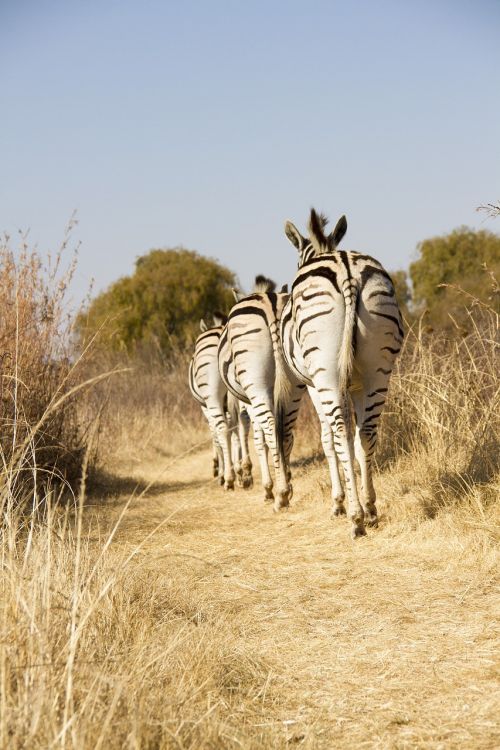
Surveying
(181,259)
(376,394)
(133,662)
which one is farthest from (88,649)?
(181,259)

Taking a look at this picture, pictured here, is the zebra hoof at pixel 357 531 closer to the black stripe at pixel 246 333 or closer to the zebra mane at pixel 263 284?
the black stripe at pixel 246 333

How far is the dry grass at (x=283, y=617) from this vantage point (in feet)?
8.99

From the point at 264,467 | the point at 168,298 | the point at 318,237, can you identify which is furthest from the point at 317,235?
the point at 168,298

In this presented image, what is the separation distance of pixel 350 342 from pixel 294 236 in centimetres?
234

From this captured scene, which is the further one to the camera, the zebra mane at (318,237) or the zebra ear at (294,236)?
the zebra ear at (294,236)

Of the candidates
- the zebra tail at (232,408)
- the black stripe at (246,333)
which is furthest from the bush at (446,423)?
the zebra tail at (232,408)

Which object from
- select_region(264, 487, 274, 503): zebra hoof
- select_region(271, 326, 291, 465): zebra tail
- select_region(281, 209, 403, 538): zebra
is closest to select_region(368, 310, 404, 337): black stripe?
select_region(281, 209, 403, 538): zebra

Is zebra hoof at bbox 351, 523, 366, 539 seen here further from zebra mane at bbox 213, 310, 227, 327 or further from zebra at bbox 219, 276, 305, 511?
zebra mane at bbox 213, 310, 227, 327

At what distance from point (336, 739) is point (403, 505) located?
359 centimetres

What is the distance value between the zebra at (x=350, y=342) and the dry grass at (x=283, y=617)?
644 mm

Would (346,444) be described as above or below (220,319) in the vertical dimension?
below

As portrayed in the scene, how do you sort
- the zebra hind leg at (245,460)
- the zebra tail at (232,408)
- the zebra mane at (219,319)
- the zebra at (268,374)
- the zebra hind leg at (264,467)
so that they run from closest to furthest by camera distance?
the zebra at (268,374) < the zebra hind leg at (264,467) < the zebra hind leg at (245,460) < the zebra tail at (232,408) < the zebra mane at (219,319)

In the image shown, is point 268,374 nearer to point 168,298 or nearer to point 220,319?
point 220,319

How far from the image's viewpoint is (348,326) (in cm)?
584
